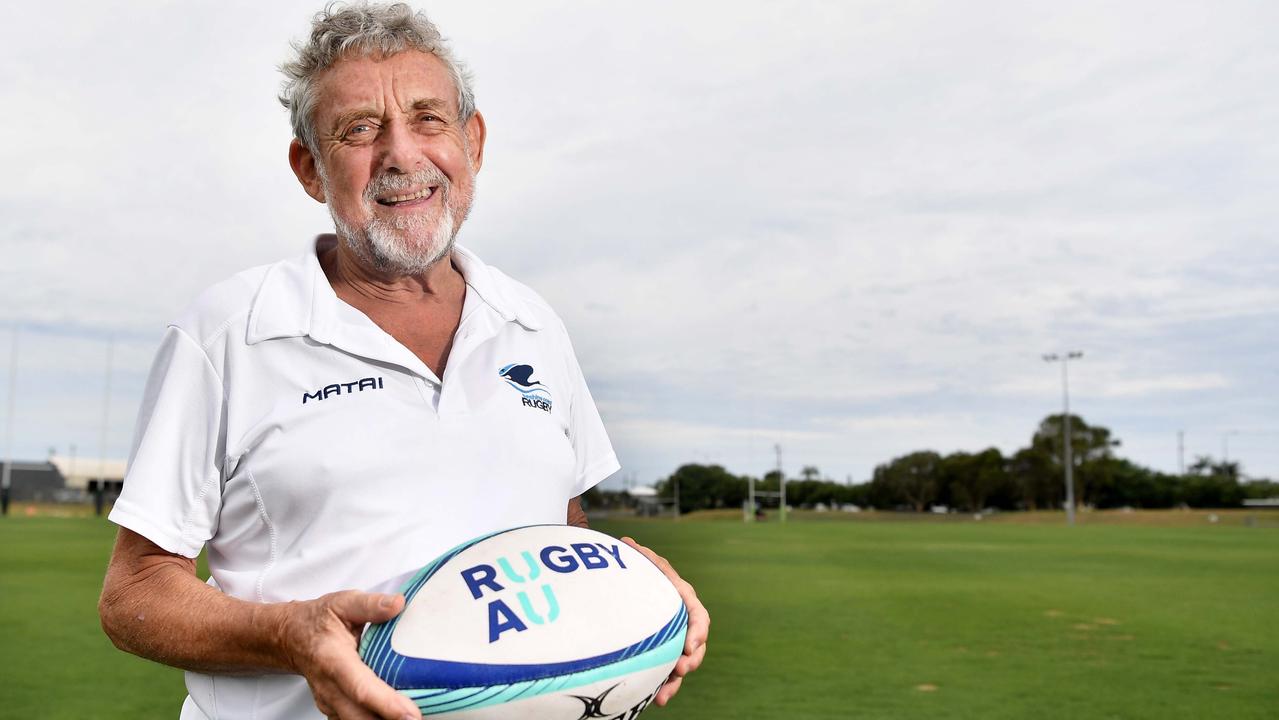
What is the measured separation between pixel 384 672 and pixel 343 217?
906mm

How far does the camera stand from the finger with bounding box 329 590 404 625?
168cm

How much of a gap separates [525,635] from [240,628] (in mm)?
475

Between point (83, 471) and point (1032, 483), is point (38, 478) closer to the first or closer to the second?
point (83, 471)

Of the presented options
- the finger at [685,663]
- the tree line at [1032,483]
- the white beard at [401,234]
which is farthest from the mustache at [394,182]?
the tree line at [1032,483]

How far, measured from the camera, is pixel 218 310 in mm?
2002

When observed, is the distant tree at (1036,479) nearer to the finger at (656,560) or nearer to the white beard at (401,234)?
the finger at (656,560)

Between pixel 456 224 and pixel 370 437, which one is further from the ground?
pixel 456 224

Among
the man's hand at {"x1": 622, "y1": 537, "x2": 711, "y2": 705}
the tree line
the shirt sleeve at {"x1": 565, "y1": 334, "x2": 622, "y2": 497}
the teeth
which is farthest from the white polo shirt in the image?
the tree line

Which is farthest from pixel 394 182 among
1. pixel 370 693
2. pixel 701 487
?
pixel 701 487

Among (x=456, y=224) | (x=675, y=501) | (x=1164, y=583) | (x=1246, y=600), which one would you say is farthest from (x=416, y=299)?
(x=675, y=501)

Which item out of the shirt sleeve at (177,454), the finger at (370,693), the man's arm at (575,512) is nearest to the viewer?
the finger at (370,693)

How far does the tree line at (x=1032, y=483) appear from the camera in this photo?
82000 millimetres

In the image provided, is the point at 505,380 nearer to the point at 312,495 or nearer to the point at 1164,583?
the point at 312,495

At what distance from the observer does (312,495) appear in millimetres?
1969
